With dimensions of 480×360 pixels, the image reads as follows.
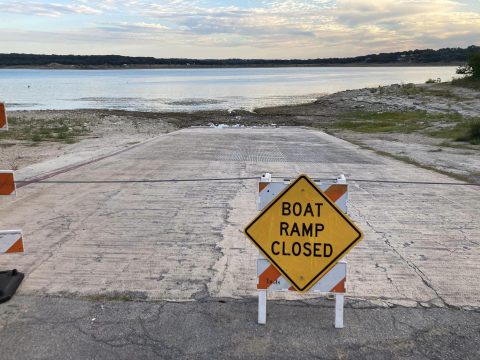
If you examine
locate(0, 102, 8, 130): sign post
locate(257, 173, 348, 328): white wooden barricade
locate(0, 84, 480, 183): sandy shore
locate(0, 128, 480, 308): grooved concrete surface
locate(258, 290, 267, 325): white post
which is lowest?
locate(0, 84, 480, 183): sandy shore

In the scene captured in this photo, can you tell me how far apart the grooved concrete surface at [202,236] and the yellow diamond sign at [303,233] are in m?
0.69

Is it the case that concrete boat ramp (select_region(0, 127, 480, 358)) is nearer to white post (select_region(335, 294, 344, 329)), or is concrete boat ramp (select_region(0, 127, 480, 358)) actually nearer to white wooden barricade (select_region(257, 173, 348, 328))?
white post (select_region(335, 294, 344, 329))

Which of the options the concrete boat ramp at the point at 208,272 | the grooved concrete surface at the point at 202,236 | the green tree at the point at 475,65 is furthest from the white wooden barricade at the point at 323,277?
the green tree at the point at 475,65

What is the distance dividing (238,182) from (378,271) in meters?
4.93

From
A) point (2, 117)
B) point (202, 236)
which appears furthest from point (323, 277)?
point (2, 117)

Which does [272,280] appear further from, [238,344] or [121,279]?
[121,279]

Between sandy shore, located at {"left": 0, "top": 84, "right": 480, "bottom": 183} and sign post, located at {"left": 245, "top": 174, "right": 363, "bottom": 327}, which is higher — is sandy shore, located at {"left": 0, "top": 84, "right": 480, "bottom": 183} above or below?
below

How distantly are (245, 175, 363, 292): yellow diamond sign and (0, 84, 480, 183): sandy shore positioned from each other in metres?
7.72

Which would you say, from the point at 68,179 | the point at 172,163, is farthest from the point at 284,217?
the point at 172,163

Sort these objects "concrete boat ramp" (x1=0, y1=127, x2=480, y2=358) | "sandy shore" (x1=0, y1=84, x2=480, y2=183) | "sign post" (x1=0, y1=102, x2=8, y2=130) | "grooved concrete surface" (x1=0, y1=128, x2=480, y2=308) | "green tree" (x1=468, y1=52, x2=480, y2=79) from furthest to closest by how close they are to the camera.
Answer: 1. "green tree" (x1=468, y1=52, x2=480, y2=79)
2. "sandy shore" (x1=0, y1=84, x2=480, y2=183)
3. "grooved concrete surface" (x1=0, y1=128, x2=480, y2=308)
4. "sign post" (x1=0, y1=102, x2=8, y2=130)
5. "concrete boat ramp" (x1=0, y1=127, x2=480, y2=358)

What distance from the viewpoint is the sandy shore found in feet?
44.7

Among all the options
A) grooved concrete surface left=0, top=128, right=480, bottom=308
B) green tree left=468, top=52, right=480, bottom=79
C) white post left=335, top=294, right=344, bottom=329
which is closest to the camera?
white post left=335, top=294, right=344, bottom=329

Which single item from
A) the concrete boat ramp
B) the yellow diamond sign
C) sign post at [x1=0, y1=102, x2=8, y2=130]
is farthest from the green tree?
sign post at [x1=0, y1=102, x2=8, y2=130]

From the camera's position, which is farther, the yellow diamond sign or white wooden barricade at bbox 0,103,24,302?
white wooden barricade at bbox 0,103,24,302
